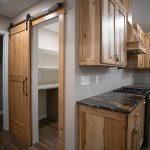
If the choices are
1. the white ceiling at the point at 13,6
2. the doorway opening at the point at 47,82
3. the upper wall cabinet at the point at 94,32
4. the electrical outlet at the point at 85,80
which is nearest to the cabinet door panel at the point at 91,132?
the electrical outlet at the point at 85,80

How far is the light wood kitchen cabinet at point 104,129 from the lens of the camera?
1479mm

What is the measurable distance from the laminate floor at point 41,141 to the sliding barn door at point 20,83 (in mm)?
102

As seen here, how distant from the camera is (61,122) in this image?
1.89 metres

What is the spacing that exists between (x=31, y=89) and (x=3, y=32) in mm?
1317

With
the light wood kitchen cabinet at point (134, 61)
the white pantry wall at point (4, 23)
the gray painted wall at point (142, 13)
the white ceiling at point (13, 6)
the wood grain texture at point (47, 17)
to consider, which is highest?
the gray painted wall at point (142, 13)

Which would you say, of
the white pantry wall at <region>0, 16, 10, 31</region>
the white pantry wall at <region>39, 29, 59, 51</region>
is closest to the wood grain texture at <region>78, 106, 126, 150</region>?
the white pantry wall at <region>0, 16, 10, 31</region>

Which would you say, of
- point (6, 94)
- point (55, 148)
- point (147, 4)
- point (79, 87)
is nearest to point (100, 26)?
point (79, 87)

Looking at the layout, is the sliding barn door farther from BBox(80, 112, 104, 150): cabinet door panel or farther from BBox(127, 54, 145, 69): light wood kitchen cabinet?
BBox(127, 54, 145, 69): light wood kitchen cabinet

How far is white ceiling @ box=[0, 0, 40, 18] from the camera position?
2.27 metres

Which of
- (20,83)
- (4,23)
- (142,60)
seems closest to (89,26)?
(20,83)

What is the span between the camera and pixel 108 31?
190 centimetres

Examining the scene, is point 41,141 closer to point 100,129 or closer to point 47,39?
point 100,129

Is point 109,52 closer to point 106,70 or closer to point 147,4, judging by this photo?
point 106,70

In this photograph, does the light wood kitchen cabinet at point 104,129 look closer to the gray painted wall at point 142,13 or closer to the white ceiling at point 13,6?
the white ceiling at point 13,6
